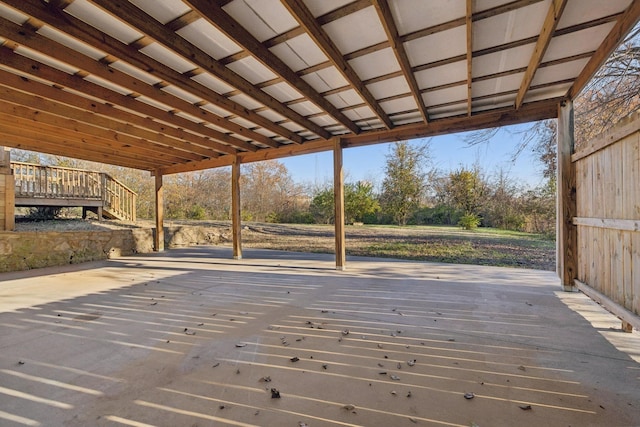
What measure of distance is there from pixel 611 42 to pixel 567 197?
1.82 m

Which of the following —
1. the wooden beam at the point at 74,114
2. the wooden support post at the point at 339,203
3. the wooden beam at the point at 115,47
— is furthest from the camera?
the wooden support post at the point at 339,203

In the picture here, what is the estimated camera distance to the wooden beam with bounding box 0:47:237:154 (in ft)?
9.04

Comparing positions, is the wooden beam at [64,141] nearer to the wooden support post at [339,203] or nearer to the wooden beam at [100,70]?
the wooden beam at [100,70]

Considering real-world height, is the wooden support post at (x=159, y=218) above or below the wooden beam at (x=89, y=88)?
below

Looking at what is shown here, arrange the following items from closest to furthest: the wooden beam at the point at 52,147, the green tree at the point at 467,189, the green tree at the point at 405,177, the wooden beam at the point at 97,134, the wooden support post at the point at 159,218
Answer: the wooden beam at the point at 97,134 < the wooden beam at the point at 52,147 < the wooden support post at the point at 159,218 < the green tree at the point at 467,189 < the green tree at the point at 405,177

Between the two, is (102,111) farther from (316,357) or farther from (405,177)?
(405,177)

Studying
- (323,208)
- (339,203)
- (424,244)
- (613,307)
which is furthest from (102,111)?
(323,208)

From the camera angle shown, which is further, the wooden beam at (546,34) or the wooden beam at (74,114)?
the wooden beam at (74,114)

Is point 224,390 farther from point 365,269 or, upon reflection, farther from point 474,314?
point 365,269

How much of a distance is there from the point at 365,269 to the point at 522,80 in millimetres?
3680

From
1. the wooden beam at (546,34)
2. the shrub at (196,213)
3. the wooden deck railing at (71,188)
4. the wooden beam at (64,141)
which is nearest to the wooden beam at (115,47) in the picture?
the wooden beam at (64,141)

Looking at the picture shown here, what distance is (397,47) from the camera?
256 centimetres

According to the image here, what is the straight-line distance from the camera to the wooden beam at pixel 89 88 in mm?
2754

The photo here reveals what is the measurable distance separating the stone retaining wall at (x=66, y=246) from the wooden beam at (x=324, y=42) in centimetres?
680
